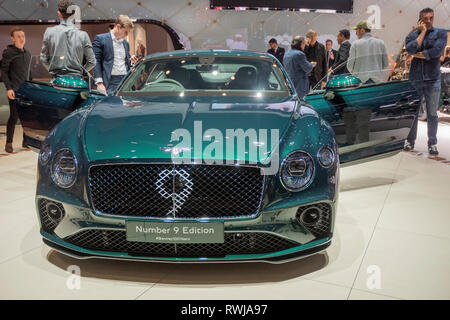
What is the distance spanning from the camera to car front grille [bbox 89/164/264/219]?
1894mm

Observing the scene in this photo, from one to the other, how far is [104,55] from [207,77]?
80.3 inches

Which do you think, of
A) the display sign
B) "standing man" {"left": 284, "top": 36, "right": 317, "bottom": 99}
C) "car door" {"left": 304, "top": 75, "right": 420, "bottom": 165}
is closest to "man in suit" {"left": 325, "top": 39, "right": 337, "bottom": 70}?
the display sign

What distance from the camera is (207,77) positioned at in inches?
126

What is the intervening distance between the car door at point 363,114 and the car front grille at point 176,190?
1437 millimetres

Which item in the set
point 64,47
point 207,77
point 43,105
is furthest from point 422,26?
point 43,105

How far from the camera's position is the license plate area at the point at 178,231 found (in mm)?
1888

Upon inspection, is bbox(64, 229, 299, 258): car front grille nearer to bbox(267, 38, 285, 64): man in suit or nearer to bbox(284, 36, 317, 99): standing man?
bbox(284, 36, 317, 99): standing man

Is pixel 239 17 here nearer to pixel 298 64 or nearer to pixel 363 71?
pixel 298 64

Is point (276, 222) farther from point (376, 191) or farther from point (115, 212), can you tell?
point (376, 191)

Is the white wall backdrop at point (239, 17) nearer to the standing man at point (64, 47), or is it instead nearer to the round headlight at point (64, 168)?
the standing man at point (64, 47)

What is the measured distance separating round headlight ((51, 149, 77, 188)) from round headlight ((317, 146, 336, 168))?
1.11 meters

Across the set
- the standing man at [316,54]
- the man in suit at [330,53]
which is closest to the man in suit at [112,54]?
the standing man at [316,54]

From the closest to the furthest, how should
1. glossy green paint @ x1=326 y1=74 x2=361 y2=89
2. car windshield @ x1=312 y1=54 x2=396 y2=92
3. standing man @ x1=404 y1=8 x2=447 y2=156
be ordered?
glossy green paint @ x1=326 y1=74 x2=361 y2=89, car windshield @ x1=312 y1=54 x2=396 y2=92, standing man @ x1=404 y1=8 x2=447 y2=156
